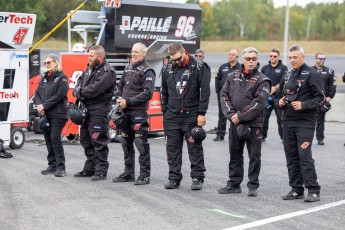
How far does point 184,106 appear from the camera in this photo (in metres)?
9.81

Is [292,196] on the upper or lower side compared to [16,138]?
upper

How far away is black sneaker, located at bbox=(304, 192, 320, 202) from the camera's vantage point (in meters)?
8.99

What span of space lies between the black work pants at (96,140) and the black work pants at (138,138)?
0.38m

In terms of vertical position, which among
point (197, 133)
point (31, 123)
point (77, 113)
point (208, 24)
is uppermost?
point (208, 24)

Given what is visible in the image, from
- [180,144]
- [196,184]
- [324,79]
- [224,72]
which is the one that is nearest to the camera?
[196,184]

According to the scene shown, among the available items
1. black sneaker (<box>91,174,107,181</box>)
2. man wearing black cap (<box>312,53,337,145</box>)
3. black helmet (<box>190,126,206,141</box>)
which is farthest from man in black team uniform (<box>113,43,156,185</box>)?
man wearing black cap (<box>312,53,337,145</box>)

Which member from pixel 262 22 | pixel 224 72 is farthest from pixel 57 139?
pixel 262 22

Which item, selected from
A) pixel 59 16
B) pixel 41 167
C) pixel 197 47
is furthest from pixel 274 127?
pixel 59 16

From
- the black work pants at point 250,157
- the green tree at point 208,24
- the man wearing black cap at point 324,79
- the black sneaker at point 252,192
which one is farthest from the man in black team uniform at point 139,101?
the green tree at point 208,24

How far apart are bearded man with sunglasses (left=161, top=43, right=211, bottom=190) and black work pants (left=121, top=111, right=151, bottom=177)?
0.44 metres

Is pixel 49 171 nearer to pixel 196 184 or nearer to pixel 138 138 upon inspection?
pixel 138 138

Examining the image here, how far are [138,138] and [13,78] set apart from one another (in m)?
4.88

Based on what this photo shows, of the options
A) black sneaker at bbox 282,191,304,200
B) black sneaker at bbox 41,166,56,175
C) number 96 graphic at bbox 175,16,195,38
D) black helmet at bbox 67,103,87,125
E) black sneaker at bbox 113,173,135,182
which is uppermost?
number 96 graphic at bbox 175,16,195,38

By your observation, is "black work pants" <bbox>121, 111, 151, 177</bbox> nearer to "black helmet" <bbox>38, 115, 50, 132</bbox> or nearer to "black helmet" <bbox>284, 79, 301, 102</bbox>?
"black helmet" <bbox>38, 115, 50, 132</bbox>
